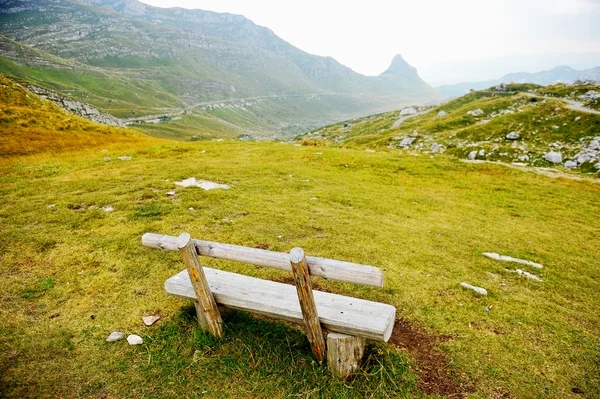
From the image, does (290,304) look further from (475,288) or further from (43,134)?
(43,134)

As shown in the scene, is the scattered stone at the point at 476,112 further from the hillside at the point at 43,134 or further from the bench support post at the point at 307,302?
the bench support post at the point at 307,302

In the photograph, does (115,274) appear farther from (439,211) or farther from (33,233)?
(439,211)

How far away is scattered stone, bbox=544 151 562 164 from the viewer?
36.0 m

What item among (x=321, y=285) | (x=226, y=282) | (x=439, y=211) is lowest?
(x=439, y=211)

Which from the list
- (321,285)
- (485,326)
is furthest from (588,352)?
(321,285)

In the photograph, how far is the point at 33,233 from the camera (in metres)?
11.5

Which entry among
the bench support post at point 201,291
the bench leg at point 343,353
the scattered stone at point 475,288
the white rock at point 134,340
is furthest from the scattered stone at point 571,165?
the white rock at point 134,340

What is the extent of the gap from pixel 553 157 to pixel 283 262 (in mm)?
44185

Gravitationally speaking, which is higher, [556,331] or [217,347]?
[217,347]

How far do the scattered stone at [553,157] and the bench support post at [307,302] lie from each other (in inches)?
1680

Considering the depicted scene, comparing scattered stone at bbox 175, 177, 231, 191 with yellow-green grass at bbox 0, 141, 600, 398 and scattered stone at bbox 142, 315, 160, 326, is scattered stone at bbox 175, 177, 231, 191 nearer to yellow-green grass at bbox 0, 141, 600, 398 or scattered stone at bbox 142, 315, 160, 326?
yellow-green grass at bbox 0, 141, 600, 398

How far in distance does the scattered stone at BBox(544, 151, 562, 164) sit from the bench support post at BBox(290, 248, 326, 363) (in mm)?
42664

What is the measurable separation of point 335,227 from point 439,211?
7.12 meters

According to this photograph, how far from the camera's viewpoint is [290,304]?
20.3ft
